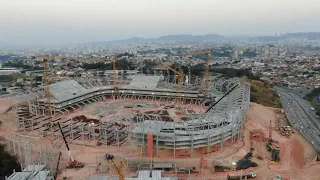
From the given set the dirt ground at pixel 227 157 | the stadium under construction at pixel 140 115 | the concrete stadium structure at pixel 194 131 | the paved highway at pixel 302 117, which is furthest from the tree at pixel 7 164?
the paved highway at pixel 302 117

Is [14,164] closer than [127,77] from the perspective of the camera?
Yes

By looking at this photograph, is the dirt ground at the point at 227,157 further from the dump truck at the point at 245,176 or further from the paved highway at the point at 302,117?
the paved highway at the point at 302,117

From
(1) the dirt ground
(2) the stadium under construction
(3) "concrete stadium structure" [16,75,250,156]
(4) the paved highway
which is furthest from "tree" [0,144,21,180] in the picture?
(4) the paved highway

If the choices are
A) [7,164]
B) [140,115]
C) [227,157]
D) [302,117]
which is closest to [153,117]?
[140,115]

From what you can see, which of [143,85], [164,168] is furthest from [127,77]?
[164,168]

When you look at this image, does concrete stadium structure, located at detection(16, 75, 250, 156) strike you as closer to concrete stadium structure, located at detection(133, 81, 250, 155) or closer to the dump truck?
concrete stadium structure, located at detection(133, 81, 250, 155)

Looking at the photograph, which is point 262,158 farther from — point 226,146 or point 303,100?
point 303,100

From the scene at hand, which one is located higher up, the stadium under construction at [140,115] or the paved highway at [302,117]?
the stadium under construction at [140,115]
